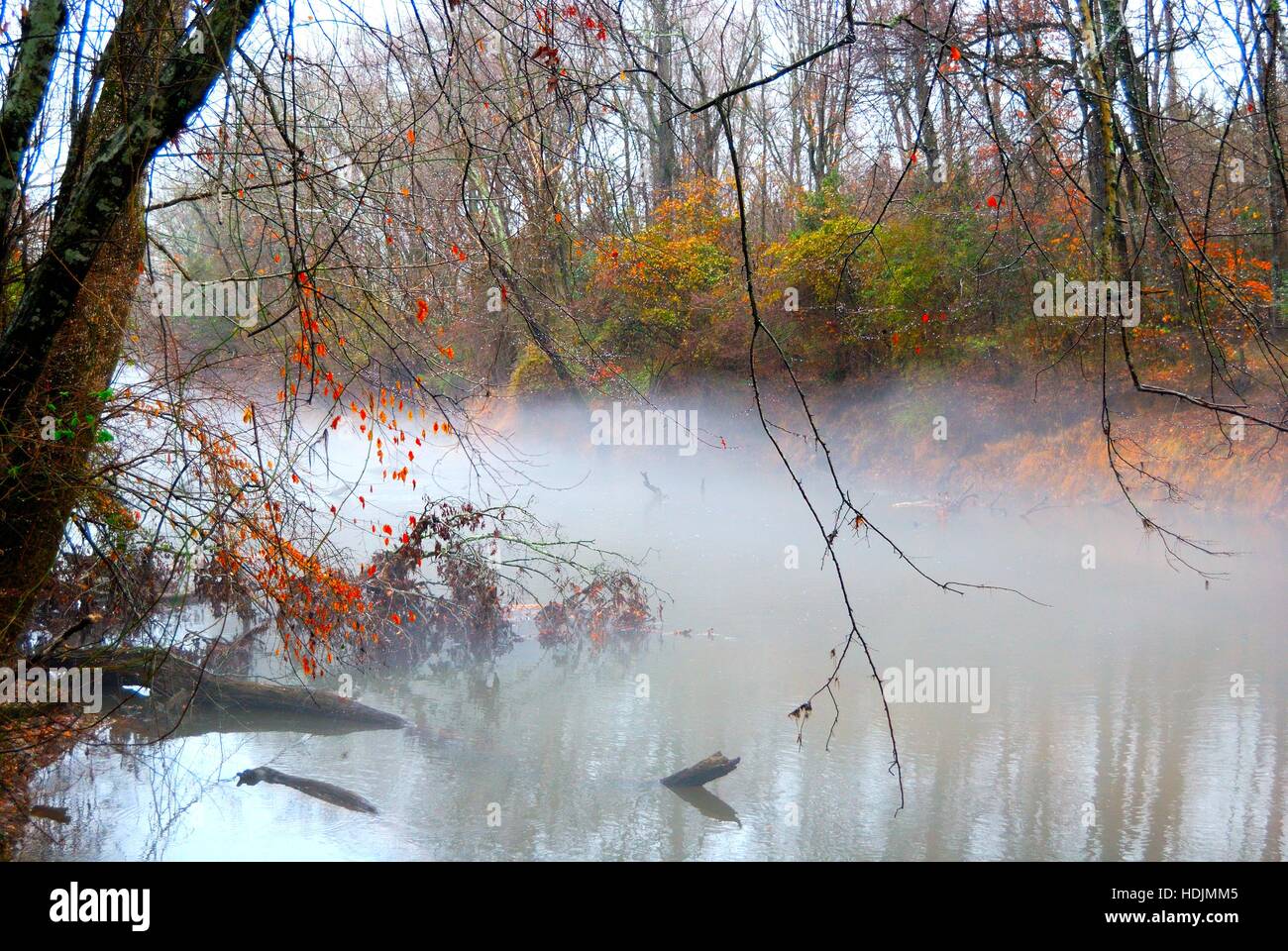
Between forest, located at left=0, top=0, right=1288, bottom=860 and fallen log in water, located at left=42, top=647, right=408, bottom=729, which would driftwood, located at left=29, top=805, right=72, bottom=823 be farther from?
fallen log in water, located at left=42, top=647, right=408, bottom=729

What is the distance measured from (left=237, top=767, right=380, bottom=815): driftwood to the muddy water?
0.23ft

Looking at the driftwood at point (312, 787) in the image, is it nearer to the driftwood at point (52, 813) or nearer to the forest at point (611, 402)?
the forest at point (611, 402)

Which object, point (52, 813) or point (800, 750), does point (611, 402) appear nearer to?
point (800, 750)

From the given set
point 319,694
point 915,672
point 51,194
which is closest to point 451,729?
point 319,694

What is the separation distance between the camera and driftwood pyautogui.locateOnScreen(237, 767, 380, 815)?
562 cm

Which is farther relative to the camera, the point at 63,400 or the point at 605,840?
the point at 605,840

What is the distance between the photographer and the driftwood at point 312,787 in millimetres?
5621

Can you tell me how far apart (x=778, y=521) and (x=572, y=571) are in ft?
17.0

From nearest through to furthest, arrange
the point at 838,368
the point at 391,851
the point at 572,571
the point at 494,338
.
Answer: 1. the point at 391,851
2. the point at 572,571
3. the point at 838,368
4. the point at 494,338

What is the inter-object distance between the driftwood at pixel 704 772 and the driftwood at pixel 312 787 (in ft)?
5.41

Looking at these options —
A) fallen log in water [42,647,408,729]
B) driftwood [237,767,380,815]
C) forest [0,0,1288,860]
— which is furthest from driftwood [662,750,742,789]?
fallen log in water [42,647,408,729]

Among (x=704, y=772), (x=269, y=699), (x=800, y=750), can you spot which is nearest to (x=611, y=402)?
(x=269, y=699)

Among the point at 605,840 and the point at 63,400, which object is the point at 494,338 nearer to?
the point at 605,840

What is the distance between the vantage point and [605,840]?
532cm
